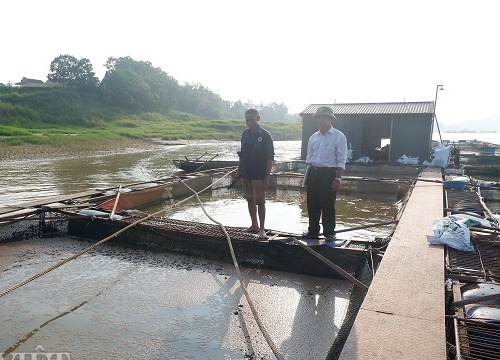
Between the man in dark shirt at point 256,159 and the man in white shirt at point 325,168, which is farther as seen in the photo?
the man in dark shirt at point 256,159

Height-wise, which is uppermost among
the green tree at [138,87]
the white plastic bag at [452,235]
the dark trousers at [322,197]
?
the green tree at [138,87]

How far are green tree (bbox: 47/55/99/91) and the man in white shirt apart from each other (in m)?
55.1

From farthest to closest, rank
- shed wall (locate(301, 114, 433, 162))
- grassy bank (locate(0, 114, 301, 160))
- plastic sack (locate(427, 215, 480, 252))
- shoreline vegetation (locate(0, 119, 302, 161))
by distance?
grassy bank (locate(0, 114, 301, 160))
shoreline vegetation (locate(0, 119, 302, 161))
shed wall (locate(301, 114, 433, 162))
plastic sack (locate(427, 215, 480, 252))

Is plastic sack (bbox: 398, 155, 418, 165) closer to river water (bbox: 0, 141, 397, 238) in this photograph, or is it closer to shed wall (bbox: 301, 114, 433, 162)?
shed wall (bbox: 301, 114, 433, 162)

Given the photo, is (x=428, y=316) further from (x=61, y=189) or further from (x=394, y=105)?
(x=394, y=105)

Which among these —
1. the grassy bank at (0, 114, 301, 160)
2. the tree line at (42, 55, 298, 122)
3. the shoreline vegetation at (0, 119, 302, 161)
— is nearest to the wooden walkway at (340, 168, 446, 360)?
the shoreline vegetation at (0, 119, 302, 161)

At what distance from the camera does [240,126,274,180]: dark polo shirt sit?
475 cm

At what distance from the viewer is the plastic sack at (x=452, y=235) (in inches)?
161

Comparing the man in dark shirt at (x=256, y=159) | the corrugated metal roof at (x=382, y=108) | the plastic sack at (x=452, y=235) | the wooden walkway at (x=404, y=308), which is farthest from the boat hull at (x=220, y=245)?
the corrugated metal roof at (x=382, y=108)

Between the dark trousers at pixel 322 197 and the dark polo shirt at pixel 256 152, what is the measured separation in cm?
59

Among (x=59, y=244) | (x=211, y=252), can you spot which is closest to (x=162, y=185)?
(x=59, y=244)

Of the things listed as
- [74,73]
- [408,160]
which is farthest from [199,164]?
[74,73]

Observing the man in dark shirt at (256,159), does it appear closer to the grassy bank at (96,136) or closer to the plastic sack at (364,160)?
the plastic sack at (364,160)

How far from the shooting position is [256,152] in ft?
15.7
